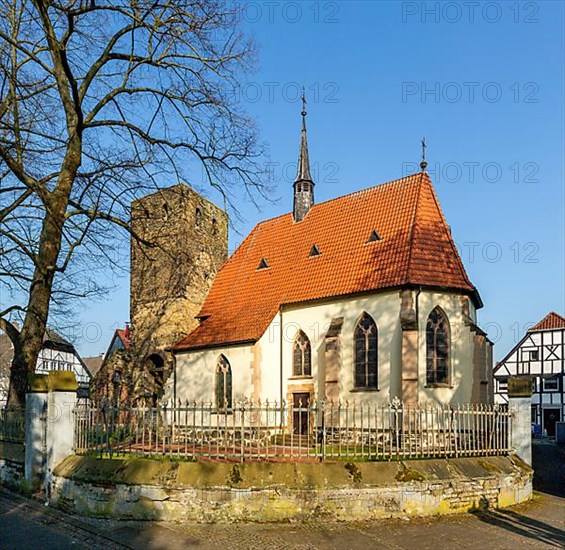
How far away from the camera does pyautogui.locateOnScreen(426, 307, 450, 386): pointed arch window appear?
18359mm

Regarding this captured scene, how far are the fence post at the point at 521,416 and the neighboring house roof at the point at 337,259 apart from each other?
4891mm

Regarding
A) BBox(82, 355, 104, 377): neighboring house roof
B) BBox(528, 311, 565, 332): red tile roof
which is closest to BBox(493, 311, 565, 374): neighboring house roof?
BBox(528, 311, 565, 332): red tile roof

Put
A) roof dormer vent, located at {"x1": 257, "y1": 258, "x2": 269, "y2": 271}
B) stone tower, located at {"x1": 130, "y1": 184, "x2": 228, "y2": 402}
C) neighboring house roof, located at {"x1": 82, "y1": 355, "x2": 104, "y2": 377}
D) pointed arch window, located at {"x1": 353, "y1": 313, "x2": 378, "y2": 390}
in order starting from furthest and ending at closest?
neighboring house roof, located at {"x1": 82, "y1": 355, "x2": 104, "y2": 377}
stone tower, located at {"x1": 130, "y1": 184, "x2": 228, "y2": 402}
roof dormer vent, located at {"x1": 257, "y1": 258, "x2": 269, "y2": 271}
pointed arch window, located at {"x1": 353, "y1": 313, "x2": 378, "y2": 390}

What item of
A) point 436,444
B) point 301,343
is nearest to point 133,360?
point 301,343

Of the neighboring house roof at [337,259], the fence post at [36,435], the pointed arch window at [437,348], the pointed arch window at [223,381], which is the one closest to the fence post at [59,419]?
the fence post at [36,435]

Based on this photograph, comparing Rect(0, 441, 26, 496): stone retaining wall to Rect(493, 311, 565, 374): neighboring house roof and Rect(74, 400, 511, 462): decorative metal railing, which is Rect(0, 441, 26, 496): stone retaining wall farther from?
Rect(493, 311, 565, 374): neighboring house roof

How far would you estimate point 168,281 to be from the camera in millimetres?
26344

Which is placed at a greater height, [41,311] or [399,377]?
[41,311]

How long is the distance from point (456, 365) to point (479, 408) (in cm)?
525

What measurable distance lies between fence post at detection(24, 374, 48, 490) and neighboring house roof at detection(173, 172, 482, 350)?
351 inches

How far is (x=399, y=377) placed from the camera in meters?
18.0

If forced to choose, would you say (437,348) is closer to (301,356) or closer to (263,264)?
(301,356)

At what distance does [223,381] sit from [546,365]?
26.0 meters

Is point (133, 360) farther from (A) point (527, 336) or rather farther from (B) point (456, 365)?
(A) point (527, 336)
